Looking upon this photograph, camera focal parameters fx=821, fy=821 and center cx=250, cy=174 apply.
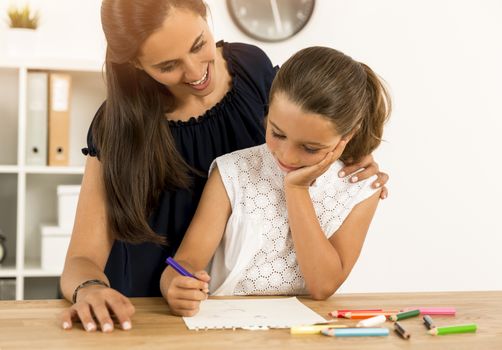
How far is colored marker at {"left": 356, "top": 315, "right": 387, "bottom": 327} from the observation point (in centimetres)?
132

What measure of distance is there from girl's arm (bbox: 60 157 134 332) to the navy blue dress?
0.32ft

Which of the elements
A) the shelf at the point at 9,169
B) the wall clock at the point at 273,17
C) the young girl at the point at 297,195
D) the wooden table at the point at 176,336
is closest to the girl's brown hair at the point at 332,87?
the young girl at the point at 297,195

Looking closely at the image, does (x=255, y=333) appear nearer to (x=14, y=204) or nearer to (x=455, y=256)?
(x=14, y=204)

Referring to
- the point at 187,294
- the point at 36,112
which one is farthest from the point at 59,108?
the point at 187,294

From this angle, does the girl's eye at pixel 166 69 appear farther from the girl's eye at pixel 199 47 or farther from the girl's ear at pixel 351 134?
the girl's ear at pixel 351 134

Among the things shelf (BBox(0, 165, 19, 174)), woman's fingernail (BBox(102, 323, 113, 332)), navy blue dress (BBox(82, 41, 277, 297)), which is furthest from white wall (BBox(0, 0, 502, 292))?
woman's fingernail (BBox(102, 323, 113, 332))

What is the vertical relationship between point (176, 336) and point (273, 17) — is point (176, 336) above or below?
below

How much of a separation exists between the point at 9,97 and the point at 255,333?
268 centimetres

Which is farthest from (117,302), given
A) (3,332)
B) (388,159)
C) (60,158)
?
(388,159)

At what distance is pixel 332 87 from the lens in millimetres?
1567

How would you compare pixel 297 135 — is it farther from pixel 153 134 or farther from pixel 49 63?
pixel 49 63

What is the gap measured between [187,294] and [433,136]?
9.66 ft

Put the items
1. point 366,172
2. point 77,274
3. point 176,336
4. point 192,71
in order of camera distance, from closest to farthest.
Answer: point 176,336
point 77,274
point 192,71
point 366,172

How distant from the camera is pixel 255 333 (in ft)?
4.14
